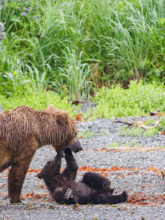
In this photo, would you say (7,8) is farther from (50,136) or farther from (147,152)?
(50,136)

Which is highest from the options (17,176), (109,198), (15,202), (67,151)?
(67,151)

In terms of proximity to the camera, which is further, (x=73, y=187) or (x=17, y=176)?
(x=73, y=187)

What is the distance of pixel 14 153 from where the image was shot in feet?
13.5

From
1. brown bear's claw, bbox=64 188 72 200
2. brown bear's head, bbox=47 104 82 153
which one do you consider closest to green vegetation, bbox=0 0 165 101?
brown bear's head, bbox=47 104 82 153

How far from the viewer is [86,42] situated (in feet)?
42.2

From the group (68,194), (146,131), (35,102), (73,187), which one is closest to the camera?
(68,194)

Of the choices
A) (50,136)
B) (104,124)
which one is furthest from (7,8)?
(50,136)

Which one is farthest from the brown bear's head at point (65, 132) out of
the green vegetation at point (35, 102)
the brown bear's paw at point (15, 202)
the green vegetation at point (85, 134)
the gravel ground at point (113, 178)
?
the green vegetation at point (35, 102)

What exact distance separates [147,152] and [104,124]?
2298 millimetres

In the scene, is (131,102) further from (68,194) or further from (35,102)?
(68,194)

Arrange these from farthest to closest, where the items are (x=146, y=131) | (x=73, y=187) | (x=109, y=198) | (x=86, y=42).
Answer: (x=86, y=42) < (x=146, y=131) < (x=73, y=187) < (x=109, y=198)

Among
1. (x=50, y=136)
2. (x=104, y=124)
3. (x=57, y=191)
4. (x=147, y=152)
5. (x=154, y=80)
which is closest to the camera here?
(x=57, y=191)

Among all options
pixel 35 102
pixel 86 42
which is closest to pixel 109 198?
pixel 35 102

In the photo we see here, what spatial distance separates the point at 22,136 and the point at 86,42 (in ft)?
29.8
